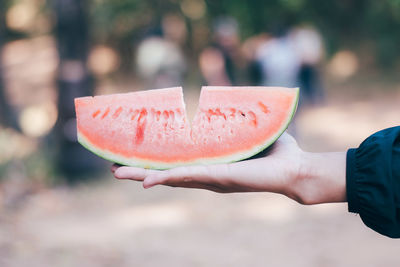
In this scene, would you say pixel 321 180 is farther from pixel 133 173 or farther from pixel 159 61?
pixel 159 61

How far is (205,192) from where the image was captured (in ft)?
21.9

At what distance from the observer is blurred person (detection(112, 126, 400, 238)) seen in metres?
1.97

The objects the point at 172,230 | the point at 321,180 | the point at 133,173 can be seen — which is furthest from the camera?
the point at 172,230

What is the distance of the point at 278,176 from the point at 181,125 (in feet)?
2.19

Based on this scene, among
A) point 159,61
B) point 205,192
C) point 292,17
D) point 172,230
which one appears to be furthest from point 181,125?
point 292,17

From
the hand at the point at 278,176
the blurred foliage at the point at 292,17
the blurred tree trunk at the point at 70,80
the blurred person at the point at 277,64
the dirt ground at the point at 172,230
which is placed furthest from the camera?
the blurred foliage at the point at 292,17

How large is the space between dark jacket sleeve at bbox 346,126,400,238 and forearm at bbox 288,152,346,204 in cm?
9

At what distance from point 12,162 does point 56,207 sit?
1.36 metres

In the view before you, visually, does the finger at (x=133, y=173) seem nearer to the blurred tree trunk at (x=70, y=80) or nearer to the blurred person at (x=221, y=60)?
the blurred tree trunk at (x=70, y=80)

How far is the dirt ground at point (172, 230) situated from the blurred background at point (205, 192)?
0.02 metres

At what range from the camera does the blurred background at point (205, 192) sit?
4.83 m

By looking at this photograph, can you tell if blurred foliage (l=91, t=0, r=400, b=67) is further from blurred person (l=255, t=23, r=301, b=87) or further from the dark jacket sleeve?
the dark jacket sleeve

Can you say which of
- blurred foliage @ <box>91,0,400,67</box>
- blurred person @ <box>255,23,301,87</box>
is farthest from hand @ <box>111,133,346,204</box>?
blurred foliage @ <box>91,0,400,67</box>

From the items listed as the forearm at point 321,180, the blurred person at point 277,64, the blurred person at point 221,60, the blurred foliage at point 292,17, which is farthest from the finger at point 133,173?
the blurred foliage at point 292,17
